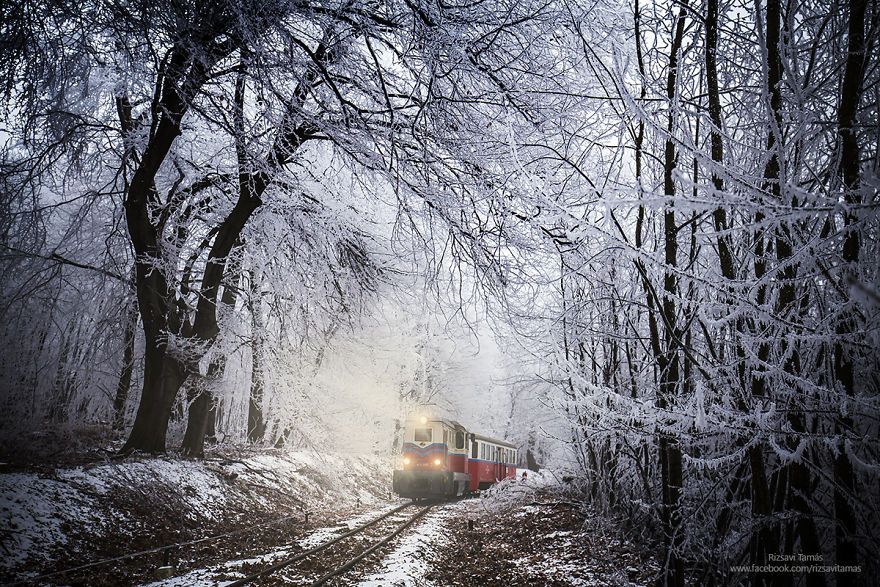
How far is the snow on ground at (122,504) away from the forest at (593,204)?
53.9 inches

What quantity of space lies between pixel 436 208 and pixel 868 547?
3.77 meters

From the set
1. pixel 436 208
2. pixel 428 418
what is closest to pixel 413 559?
pixel 436 208

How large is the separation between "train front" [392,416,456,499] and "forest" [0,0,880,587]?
844 centimetres

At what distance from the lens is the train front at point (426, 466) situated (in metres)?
16.2

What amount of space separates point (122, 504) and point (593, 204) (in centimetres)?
857

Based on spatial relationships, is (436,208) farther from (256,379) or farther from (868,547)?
(256,379)

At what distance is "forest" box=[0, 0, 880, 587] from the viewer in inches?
92.0

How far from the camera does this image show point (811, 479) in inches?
117

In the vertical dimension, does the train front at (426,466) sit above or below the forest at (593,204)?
below

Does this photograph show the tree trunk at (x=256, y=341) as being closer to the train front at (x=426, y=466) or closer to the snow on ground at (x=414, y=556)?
the snow on ground at (x=414, y=556)

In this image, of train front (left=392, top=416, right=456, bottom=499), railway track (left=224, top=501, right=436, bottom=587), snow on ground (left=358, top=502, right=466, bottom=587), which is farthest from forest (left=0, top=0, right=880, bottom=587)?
train front (left=392, top=416, right=456, bottom=499)

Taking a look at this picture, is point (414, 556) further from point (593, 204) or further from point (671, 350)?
point (593, 204)

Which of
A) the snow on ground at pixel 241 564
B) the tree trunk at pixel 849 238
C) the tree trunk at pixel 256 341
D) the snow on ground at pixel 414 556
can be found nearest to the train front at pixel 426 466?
the snow on ground at pixel 414 556

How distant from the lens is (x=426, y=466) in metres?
16.3
